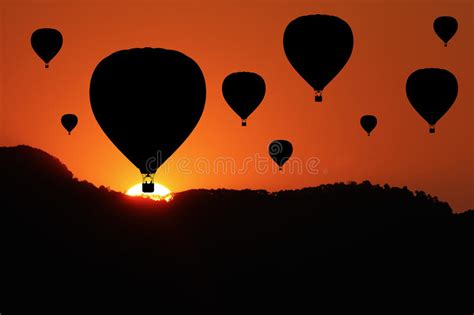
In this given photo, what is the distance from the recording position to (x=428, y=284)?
9262cm

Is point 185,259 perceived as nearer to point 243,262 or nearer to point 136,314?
point 243,262

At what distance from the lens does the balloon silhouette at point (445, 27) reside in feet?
94.4

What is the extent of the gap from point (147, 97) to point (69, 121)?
Answer: 1127 centimetres

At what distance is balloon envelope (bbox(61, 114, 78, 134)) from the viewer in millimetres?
33312

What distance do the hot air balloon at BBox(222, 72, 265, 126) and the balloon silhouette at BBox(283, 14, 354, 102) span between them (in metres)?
2.74

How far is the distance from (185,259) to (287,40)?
84.0 m

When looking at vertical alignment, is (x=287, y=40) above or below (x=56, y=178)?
below

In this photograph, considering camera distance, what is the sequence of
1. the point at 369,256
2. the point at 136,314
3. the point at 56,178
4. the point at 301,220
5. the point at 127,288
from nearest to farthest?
the point at 136,314
the point at 127,288
the point at 369,256
the point at 301,220
the point at 56,178

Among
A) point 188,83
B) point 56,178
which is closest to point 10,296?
point 56,178

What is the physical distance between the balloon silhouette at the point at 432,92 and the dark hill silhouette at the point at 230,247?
2415 inches

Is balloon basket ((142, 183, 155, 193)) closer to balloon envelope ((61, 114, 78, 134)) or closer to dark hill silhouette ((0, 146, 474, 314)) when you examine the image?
balloon envelope ((61, 114, 78, 134))

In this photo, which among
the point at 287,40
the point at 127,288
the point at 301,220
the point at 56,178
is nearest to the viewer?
the point at 287,40

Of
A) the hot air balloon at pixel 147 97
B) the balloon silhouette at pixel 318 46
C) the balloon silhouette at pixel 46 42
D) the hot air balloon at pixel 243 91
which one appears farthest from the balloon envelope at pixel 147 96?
the balloon silhouette at pixel 46 42

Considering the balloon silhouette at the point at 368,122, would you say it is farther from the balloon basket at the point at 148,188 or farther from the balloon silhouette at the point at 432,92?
the balloon basket at the point at 148,188
